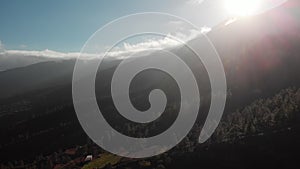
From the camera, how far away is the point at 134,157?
9000 centimetres

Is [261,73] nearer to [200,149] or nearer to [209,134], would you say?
[209,134]

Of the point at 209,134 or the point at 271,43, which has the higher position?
the point at 271,43

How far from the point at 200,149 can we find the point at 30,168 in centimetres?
7454

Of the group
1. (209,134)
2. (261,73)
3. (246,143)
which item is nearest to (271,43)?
(261,73)

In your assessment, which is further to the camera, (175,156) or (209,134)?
(209,134)

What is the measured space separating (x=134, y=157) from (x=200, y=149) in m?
20.1

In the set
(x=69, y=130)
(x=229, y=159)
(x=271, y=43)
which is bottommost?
(x=229, y=159)

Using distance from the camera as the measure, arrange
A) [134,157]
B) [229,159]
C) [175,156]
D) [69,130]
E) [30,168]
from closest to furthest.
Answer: [229,159], [175,156], [134,157], [30,168], [69,130]

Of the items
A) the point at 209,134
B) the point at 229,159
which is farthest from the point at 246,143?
the point at 209,134

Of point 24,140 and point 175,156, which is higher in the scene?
point 24,140

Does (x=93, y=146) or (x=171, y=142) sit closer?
(x=171, y=142)

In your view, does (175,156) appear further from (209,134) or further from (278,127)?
(278,127)

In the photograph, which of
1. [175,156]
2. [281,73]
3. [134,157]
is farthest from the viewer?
[281,73]

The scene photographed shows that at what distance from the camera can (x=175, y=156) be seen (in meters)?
78.2
